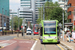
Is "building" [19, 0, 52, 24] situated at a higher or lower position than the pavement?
higher

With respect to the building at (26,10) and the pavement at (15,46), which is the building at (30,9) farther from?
the pavement at (15,46)

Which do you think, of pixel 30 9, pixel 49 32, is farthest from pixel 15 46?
pixel 30 9

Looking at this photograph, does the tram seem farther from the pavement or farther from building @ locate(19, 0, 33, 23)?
building @ locate(19, 0, 33, 23)

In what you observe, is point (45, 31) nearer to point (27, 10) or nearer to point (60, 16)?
point (60, 16)

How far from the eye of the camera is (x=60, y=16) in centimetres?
7519

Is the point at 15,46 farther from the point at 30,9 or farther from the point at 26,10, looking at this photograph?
the point at 26,10

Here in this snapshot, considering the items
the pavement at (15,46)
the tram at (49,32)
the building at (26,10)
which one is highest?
the building at (26,10)

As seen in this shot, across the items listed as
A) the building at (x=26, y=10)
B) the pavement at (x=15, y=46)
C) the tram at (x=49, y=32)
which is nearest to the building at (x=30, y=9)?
the building at (x=26, y=10)

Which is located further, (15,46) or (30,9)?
(30,9)

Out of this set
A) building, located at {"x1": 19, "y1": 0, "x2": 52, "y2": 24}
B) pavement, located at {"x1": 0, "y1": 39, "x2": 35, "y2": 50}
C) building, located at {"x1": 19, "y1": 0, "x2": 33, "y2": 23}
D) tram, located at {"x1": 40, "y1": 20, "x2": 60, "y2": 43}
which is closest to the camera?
pavement, located at {"x1": 0, "y1": 39, "x2": 35, "y2": 50}

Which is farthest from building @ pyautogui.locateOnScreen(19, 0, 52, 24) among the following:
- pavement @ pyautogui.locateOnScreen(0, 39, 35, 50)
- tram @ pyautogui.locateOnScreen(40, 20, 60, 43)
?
pavement @ pyautogui.locateOnScreen(0, 39, 35, 50)

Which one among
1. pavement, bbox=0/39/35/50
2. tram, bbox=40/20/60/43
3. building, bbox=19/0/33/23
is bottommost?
pavement, bbox=0/39/35/50

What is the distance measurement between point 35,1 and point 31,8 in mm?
8783

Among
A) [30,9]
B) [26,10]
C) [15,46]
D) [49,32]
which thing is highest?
[30,9]
